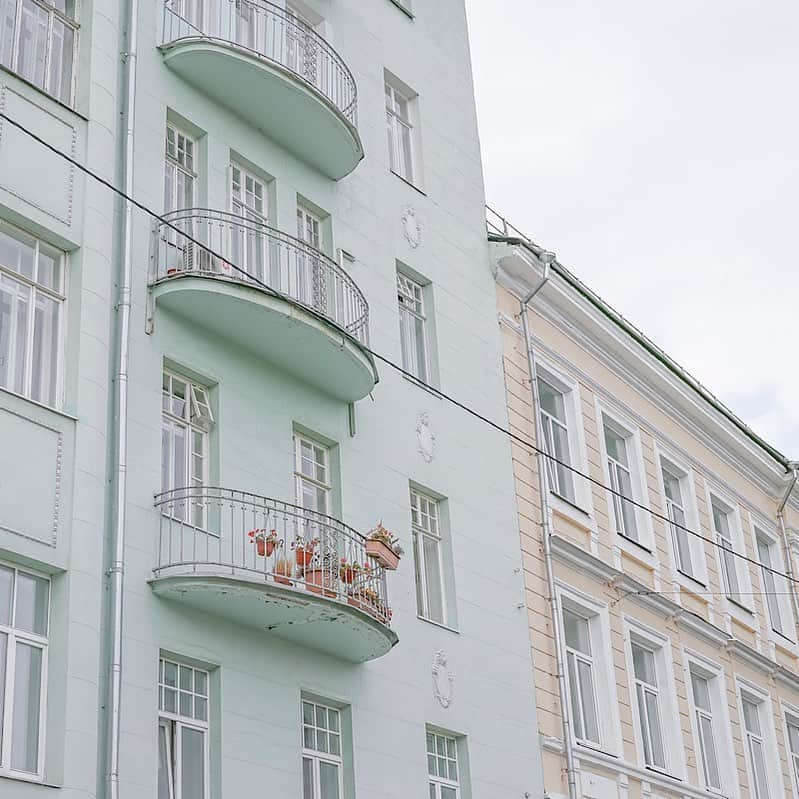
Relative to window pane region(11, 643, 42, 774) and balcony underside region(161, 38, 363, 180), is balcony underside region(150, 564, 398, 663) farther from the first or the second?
balcony underside region(161, 38, 363, 180)

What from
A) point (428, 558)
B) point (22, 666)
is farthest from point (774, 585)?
point (22, 666)

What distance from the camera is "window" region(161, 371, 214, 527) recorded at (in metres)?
16.8

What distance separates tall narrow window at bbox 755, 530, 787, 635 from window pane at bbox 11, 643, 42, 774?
64.7 ft

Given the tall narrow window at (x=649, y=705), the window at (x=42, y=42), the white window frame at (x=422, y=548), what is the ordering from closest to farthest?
1. the window at (x=42, y=42)
2. the white window frame at (x=422, y=548)
3. the tall narrow window at (x=649, y=705)

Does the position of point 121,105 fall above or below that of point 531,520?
above

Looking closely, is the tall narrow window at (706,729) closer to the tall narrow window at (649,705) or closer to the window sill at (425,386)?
the tall narrow window at (649,705)

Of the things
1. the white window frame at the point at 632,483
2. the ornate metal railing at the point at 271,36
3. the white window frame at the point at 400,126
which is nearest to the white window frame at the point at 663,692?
the white window frame at the point at 632,483

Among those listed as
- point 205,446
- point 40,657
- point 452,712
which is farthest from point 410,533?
point 40,657

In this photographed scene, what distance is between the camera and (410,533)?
2014cm

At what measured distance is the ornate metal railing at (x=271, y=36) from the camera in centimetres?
1955

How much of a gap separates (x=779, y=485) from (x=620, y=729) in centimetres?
1183

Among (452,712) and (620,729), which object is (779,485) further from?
(452,712)

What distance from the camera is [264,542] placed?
55.3 feet

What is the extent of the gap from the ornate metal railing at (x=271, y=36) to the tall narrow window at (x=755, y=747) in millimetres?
13771
